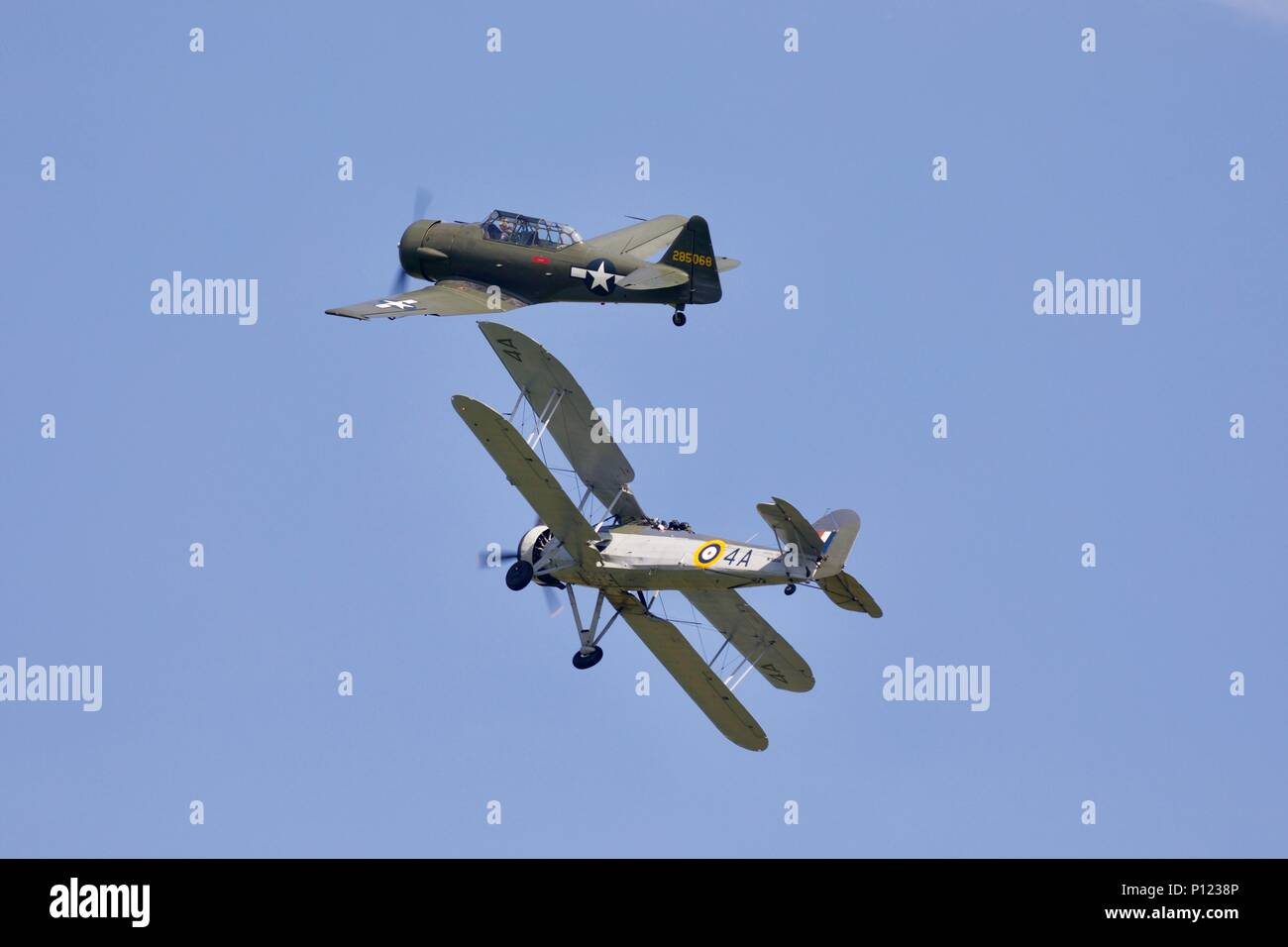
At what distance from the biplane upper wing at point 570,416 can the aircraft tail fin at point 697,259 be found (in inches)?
108

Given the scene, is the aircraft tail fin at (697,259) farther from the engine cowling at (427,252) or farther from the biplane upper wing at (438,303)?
the engine cowling at (427,252)

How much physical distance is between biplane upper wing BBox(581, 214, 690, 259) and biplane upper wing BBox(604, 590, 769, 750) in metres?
7.42

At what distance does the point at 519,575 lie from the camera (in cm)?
4022

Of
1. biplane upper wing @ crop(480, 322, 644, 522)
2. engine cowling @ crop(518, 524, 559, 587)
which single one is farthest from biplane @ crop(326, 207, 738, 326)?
engine cowling @ crop(518, 524, 559, 587)

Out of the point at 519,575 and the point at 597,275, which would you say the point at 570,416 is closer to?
the point at 519,575

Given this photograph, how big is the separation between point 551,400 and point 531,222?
13.0 ft

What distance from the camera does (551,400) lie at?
135 ft

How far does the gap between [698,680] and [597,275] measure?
23.0 ft

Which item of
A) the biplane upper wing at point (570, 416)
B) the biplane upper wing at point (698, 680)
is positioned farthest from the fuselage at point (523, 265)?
the biplane upper wing at point (698, 680)

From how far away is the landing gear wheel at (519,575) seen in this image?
132 ft

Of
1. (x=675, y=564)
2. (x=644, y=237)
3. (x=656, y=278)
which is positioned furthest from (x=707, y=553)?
(x=644, y=237)

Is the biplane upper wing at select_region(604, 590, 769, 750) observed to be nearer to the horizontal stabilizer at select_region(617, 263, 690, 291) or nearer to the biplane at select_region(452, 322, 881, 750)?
the biplane at select_region(452, 322, 881, 750)
